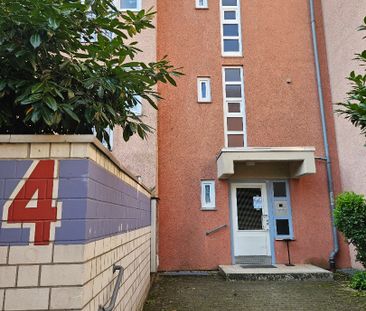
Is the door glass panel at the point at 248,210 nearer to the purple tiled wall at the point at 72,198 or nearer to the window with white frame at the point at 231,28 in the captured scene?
the window with white frame at the point at 231,28

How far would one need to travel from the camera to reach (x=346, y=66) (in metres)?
8.70

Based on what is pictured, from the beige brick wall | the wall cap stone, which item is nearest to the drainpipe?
the beige brick wall

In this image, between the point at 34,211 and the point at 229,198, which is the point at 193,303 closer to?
the point at 229,198

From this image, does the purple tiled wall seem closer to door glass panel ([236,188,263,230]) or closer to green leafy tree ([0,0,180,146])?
green leafy tree ([0,0,180,146])

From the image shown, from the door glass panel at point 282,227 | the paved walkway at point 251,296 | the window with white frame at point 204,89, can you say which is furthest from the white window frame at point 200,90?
the paved walkway at point 251,296

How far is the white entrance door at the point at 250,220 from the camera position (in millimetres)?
8632

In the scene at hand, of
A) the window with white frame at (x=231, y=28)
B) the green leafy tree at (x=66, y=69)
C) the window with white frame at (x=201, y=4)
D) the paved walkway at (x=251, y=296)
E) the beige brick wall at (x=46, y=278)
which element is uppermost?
the window with white frame at (x=201, y=4)

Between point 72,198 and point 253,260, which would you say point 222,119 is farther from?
point 72,198

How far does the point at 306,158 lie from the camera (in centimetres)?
811

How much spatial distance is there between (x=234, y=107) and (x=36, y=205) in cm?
802

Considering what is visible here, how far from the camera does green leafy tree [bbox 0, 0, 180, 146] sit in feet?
6.93

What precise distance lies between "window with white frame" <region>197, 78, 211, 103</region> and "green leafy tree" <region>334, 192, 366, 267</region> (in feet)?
15.0

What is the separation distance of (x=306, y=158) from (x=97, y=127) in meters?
6.71

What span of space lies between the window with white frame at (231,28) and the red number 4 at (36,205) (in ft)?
28.0
